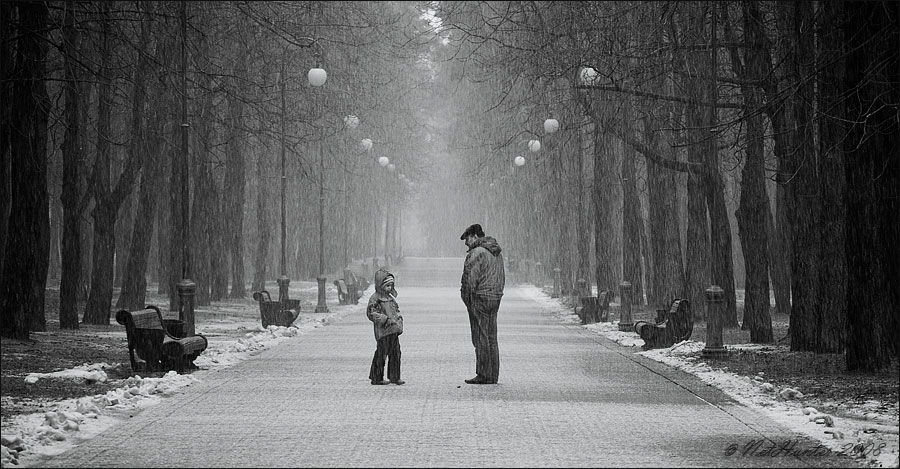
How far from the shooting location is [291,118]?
3847cm

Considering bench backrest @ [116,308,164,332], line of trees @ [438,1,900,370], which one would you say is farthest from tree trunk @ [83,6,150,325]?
bench backrest @ [116,308,164,332]

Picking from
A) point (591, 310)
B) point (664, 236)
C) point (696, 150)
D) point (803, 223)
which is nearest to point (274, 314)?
point (591, 310)

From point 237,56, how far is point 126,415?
22.8 meters

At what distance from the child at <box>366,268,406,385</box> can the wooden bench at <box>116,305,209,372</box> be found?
297 cm

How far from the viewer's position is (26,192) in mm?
22469

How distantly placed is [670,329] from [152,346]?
31.6 ft

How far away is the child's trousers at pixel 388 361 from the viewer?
1667 cm

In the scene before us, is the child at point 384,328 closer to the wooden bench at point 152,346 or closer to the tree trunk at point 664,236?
the wooden bench at point 152,346

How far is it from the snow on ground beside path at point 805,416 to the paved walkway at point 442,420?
257 millimetres

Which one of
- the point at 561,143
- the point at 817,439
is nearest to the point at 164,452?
the point at 817,439

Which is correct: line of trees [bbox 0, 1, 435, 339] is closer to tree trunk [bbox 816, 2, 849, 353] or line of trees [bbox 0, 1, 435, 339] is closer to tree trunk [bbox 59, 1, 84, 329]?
tree trunk [bbox 59, 1, 84, 329]

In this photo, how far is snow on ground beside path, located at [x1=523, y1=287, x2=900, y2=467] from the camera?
11070 millimetres

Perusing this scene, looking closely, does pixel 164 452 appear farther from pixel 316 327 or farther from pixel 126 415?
Result: pixel 316 327

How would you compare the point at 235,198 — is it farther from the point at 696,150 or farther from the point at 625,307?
the point at 696,150
